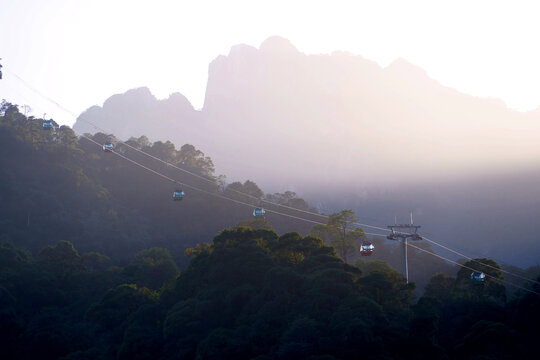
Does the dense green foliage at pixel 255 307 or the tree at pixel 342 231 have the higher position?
the tree at pixel 342 231

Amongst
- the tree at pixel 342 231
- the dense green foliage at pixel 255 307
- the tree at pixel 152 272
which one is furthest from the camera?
the tree at pixel 342 231

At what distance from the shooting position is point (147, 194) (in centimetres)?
11962

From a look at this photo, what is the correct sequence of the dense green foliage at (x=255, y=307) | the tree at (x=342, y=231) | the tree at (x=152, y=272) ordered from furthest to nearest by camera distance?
the tree at (x=342, y=231) → the tree at (x=152, y=272) → the dense green foliage at (x=255, y=307)

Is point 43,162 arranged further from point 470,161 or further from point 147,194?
point 470,161

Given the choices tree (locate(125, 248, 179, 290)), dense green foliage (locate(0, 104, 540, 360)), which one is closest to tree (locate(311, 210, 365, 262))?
dense green foliage (locate(0, 104, 540, 360))

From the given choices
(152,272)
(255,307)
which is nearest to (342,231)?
(152,272)

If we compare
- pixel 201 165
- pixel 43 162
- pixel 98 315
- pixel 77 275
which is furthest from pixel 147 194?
pixel 98 315

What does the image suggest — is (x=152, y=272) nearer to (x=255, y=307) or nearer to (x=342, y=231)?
(x=342, y=231)

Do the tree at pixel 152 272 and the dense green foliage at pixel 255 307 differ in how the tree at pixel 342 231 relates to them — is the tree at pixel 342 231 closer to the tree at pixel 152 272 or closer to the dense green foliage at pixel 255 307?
the dense green foliage at pixel 255 307

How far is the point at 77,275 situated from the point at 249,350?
36.8 m

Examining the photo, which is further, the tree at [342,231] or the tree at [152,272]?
the tree at [342,231]

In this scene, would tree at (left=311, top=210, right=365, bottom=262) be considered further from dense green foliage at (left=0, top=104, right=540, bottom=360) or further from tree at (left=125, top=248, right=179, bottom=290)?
tree at (left=125, top=248, right=179, bottom=290)

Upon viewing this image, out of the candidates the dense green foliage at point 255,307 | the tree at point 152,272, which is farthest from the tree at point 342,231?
the tree at point 152,272

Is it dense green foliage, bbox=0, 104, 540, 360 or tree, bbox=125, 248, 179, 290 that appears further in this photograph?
tree, bbox=125, 248, 179, 290
